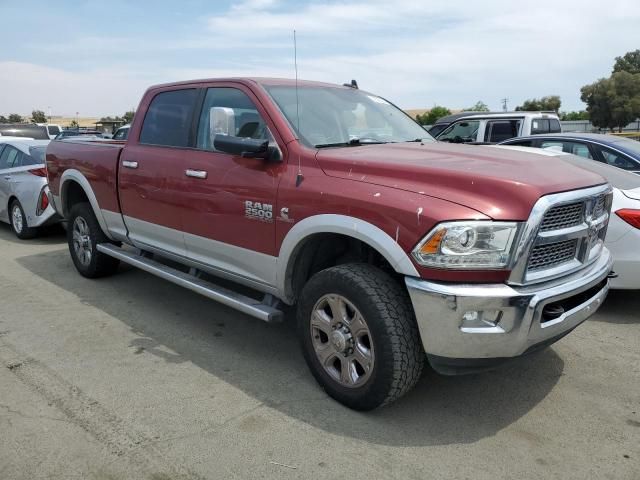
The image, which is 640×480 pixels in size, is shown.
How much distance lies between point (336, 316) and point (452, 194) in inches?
38.5

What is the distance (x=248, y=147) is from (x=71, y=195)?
11.7 ft

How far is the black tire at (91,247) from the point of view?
5.60 metres

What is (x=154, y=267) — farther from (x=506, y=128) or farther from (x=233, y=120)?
(x=506, y=128)

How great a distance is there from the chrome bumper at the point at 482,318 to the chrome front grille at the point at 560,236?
11cm

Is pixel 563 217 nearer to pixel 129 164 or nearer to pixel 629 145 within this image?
pixel 129 164

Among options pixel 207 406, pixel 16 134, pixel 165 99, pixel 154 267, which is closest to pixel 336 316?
pixel 207 406

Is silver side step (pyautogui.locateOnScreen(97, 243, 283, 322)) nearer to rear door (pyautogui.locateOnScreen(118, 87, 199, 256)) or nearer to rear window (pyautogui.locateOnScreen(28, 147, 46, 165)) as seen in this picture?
rear door (pyautogui.locateOnScreen(118, 87, 199, 256))

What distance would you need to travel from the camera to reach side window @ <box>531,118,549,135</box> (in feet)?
37.4

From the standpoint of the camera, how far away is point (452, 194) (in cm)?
278

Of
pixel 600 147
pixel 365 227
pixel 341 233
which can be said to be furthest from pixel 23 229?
pixel 600 147

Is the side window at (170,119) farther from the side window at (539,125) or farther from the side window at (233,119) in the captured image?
the side window at (539,125)

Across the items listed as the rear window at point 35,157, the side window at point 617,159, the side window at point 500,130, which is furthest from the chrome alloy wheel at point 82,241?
the side window at point 500,130

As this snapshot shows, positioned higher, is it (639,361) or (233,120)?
(233,120)

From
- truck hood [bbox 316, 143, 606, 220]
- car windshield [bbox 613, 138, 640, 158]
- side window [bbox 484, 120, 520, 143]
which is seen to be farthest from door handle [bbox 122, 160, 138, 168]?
side window [bbox 484, 120, 520, 143]
